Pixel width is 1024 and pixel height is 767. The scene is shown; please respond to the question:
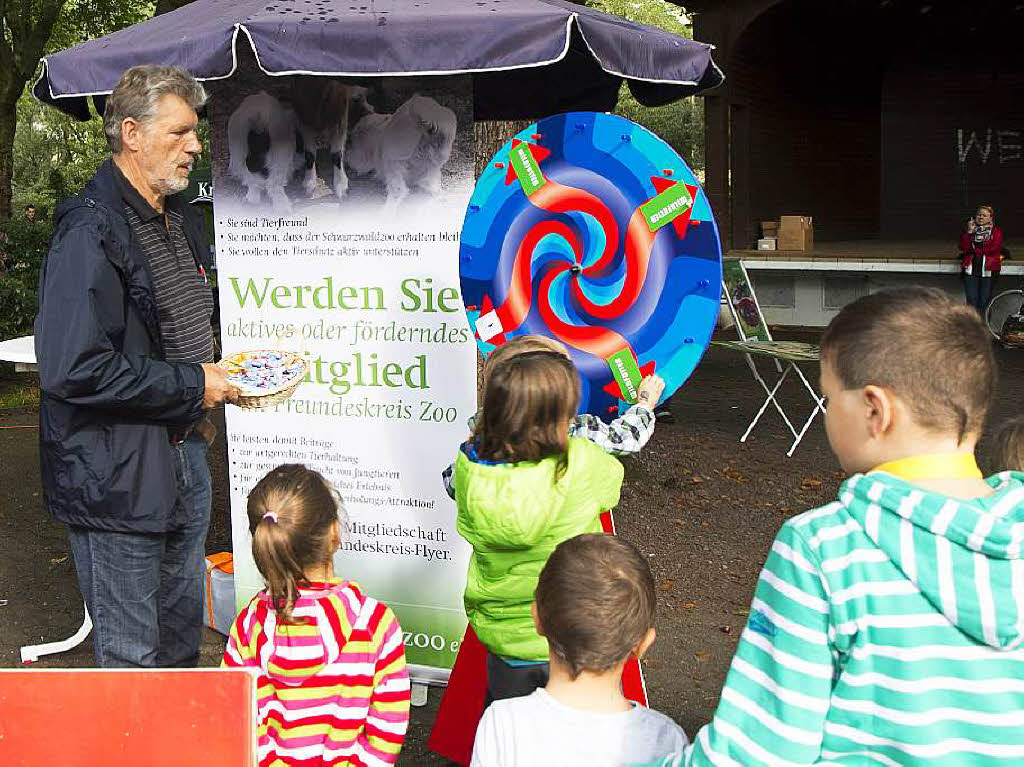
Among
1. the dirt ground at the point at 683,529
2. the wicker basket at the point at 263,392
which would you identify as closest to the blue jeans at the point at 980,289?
the dirt ground at the point at 683,529

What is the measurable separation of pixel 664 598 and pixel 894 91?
18.5m

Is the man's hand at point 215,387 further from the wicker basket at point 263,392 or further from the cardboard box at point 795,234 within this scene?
the cardboard box at point 795,234

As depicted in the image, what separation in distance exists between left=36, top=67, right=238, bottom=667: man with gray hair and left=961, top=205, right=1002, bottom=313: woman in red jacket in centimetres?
1177

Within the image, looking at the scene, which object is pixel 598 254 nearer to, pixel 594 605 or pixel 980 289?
pixel 594 605

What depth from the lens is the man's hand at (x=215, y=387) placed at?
2992mm

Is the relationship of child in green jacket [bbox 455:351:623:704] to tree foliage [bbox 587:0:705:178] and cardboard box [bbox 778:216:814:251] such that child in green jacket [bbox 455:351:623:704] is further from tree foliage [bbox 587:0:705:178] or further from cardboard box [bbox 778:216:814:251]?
tree foliage [bbox 587:0:705:178]

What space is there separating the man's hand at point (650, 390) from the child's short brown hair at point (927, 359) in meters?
1.59

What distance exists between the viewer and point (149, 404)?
2871mm

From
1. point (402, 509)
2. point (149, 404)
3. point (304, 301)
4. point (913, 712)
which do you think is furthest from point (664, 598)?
point (913, 712)

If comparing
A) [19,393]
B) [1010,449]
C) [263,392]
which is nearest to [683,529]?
[263,392]

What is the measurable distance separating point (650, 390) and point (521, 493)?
661mm

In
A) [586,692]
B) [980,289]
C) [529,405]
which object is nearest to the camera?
[586,692]

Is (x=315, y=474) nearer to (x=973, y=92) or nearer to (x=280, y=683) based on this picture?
(x=280, y=683)

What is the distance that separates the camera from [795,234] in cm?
1628
